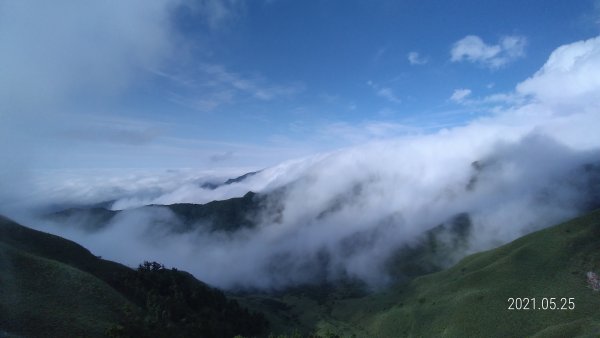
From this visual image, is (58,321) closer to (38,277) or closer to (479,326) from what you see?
(38,277)

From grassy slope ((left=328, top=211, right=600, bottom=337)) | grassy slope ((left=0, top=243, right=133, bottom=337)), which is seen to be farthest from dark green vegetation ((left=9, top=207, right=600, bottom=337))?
grassy slope ((left=328, top=211, right=600, bottom=337))

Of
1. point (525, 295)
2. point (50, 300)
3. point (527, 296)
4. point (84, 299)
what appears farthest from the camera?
point (525, 295)

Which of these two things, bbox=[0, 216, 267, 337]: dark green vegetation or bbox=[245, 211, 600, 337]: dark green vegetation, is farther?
bbox=[245, 211, 600, 337]: dark green vegetation

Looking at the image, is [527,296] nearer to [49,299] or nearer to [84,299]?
[84,299]

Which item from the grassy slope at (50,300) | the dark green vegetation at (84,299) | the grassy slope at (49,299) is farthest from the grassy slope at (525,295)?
the grassy slope at (50,300)

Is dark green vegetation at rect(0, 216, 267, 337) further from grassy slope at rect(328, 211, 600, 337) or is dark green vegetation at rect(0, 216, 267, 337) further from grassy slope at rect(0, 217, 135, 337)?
grassy slope at rect(328, 211, 600, 337)

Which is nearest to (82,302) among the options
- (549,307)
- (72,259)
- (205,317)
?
(72,259)

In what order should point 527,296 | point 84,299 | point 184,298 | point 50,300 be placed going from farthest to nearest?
point 184,298
point 527,296
point 84,299
point 50,300

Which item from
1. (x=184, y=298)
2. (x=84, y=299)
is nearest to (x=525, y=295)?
(x=184, y=298)
